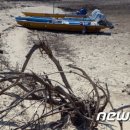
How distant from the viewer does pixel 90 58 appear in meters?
14.9

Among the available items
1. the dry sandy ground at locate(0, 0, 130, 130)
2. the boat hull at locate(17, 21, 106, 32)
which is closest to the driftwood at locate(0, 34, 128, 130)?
the dry sandy ground at locate(0, 0, 130, 130)

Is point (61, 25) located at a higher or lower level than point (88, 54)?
higher

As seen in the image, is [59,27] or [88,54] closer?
[88,54]

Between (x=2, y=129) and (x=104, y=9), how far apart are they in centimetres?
2479

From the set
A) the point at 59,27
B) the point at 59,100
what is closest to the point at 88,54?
the point at 59,27

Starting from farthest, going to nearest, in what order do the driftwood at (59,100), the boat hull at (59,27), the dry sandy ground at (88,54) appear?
the boat hull at (59,27)
the dry sandy ground at (88,54)
the driftwood at (59,100)

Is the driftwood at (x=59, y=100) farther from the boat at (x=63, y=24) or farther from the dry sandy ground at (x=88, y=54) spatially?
the boat at (x=63, y=24)

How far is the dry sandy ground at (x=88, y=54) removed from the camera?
1162cm

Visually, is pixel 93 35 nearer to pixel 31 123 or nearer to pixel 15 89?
pixel 15 89

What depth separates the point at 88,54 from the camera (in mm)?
15695

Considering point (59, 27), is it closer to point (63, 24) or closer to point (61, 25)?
point (61, 25)

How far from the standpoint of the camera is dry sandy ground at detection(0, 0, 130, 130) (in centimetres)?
1162

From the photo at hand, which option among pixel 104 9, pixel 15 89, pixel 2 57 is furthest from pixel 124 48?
pixel 104 9

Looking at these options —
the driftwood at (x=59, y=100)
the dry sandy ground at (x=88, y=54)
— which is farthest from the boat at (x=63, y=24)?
the driftwood at (x=59, y=100)
